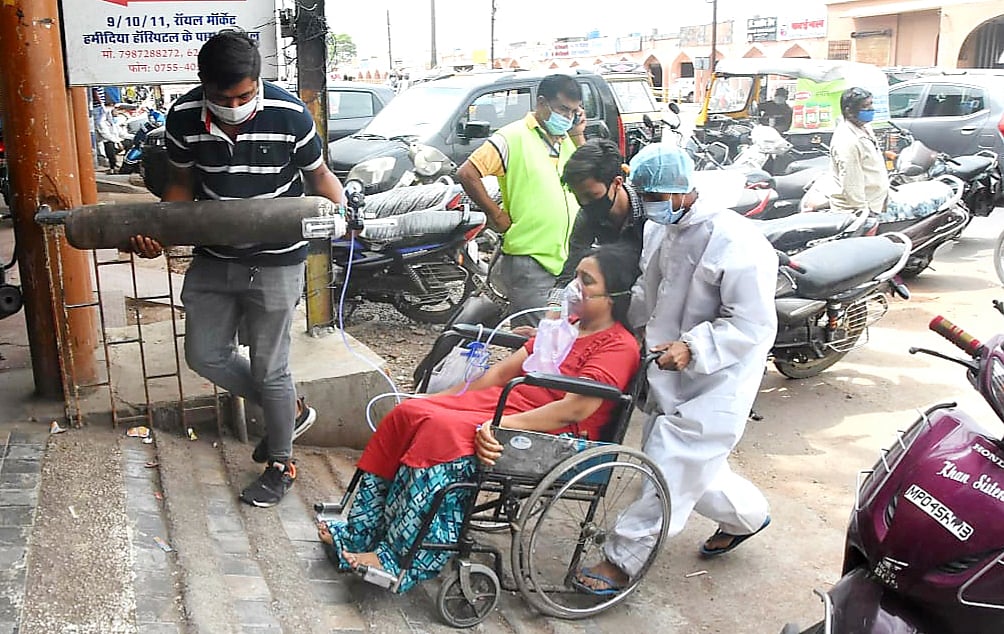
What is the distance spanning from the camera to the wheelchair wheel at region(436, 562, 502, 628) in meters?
3.02

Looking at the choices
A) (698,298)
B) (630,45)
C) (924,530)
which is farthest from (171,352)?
(630,45)

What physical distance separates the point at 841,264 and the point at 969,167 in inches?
191

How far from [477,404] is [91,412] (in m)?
1.66

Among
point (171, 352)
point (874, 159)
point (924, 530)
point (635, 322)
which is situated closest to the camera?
point (924, 530)

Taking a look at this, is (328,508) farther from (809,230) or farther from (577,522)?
(809,230)

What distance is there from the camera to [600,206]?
4125 mm

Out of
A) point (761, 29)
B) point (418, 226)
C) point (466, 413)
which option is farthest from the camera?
point (761, 29)

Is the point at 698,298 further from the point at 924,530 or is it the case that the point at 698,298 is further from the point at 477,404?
the point at 924,530

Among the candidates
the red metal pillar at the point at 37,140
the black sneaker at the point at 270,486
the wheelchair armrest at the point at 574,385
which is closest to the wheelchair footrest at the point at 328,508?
the black sneaker at the point at 270,486

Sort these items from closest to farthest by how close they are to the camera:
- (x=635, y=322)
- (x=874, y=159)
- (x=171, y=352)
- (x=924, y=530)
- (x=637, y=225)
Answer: (x=924, y=530), (x=635, y=322), (x=637, y=225), (x=171, y=352), (x=874, y=159)

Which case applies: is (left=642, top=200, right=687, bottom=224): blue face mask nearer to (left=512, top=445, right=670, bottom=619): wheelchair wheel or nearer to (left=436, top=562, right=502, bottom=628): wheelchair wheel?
(left=512, top=445, right=670, bottom=619): wheelchair wheel

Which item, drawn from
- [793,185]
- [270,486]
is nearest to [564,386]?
[270,486]

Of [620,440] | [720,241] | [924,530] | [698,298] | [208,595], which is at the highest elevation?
[720,241]

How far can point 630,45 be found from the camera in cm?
3938
